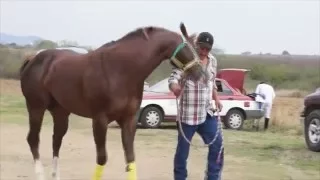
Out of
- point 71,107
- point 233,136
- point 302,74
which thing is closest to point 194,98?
point 71,107

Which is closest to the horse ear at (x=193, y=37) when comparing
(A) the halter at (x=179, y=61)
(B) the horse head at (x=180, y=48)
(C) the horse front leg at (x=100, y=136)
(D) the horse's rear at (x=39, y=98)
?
(B) the horse head at (x=180, y=48)

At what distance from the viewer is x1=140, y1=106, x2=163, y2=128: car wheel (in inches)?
728

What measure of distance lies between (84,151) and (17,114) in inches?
411

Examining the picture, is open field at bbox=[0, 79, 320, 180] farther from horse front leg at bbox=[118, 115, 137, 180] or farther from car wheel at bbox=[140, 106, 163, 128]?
horse front leg at bbox=[118, 115, 137, 180]

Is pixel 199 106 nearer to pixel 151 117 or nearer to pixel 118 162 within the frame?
pixel 118 162

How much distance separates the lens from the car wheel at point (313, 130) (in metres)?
13.3

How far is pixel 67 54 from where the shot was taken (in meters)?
7.75

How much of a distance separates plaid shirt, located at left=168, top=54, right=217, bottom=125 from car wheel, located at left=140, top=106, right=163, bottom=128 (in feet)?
37.9

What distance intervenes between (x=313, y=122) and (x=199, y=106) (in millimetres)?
7191

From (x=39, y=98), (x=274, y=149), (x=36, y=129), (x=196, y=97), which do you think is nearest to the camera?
(x=196, y=97)

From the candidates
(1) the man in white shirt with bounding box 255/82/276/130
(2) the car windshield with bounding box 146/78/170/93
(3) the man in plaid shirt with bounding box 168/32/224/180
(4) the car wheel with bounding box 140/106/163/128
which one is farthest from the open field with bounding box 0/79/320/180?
(3) the man in plaid shirt with bounding box 168/32/224/180

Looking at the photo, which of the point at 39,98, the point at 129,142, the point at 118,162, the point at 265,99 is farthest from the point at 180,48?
the point at 265,99

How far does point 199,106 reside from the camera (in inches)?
270

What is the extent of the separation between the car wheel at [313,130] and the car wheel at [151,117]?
5.74 meters
